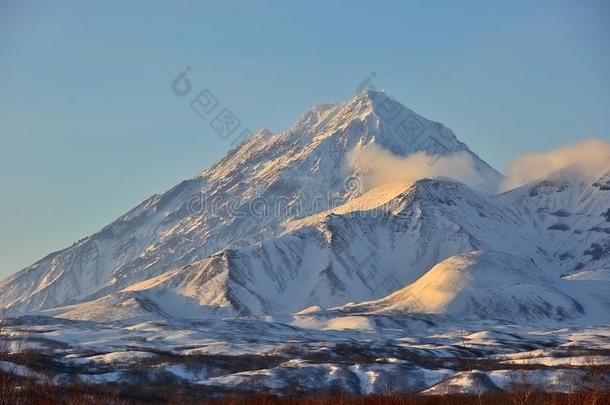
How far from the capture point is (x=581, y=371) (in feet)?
341

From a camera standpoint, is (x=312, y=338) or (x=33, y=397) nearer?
(x=33, y=397)

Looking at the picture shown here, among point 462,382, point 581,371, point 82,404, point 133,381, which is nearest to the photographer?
point 82,404

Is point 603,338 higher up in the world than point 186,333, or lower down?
lower down

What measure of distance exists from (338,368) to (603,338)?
91.7 m

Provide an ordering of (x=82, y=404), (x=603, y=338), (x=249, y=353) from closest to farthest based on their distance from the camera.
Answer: (x=82, y=404), (x=249, y=353), (x=603, y=338)

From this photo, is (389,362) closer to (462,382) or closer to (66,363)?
(462,382)

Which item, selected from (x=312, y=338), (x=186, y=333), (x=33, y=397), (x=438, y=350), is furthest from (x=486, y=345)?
(x=33, y=397)

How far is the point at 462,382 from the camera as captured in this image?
96.0m

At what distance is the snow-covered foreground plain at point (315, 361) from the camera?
331 ft

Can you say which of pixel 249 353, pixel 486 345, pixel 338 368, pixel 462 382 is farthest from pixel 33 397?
pixel 486 345

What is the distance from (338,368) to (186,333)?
75944mm

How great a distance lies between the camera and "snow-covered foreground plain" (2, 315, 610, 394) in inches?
3976

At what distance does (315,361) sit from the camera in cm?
13400

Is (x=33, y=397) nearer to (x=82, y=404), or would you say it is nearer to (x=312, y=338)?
(x=82, y=404)
